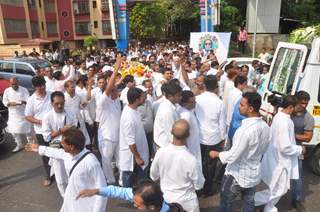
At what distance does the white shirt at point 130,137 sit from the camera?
156 inches

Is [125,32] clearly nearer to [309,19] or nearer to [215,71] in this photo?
[215,71]

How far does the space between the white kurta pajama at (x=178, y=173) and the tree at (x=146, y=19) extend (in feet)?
102

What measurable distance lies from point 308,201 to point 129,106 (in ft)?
10.2

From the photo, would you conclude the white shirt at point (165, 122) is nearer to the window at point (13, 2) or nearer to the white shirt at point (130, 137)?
the white shirt at point (130, 137)

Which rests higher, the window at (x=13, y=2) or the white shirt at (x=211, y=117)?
the window at (x=13, y=2)

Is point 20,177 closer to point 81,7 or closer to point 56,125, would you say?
point 56,125

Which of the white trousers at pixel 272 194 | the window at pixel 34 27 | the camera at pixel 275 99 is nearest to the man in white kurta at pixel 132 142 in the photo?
the white trousers at pixel 272 194

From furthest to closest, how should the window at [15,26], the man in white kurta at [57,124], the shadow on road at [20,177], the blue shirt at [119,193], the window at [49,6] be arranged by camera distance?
the window at [49,6], the window at [15,26], the shadow on road at [20,177], the man in white kurta at [57,124], the blue shirt at [119,193]

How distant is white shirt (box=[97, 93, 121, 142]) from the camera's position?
186 inches

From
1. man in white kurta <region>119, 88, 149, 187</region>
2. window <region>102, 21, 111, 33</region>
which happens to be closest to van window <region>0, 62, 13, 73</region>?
man in white kurta <region>119, 88, 149, 187</region>

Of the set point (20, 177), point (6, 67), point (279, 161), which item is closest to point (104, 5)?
point (6, 67)

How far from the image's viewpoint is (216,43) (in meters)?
11.4

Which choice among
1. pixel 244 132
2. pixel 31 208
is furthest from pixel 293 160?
pixel 31 208

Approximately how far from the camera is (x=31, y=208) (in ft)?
15.6
